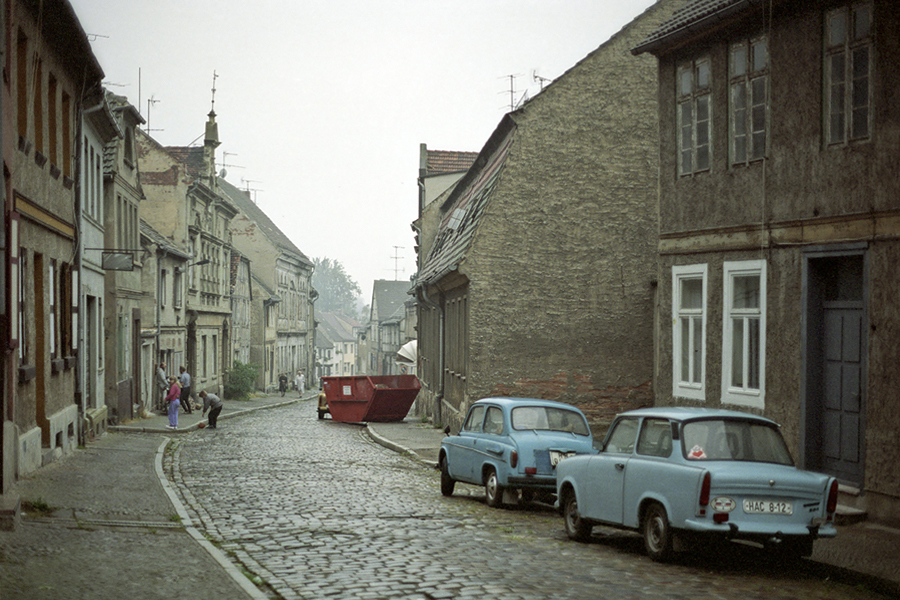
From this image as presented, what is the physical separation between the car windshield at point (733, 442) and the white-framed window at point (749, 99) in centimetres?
623

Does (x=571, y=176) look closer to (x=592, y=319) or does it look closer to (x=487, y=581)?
(x=592, y=319)

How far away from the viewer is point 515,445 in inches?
589

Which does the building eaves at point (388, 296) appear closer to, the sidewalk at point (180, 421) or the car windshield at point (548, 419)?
the sidewalk at point (180, 421)

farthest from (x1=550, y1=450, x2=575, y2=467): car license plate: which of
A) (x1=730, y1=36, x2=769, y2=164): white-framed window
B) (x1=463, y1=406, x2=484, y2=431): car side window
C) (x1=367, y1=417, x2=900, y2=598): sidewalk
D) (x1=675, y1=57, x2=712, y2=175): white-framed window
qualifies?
(x1=675, y1=57, x2=712, y2=175): white-framed window

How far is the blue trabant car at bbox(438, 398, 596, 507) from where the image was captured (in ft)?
48.7

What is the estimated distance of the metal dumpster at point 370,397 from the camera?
36.8 meters

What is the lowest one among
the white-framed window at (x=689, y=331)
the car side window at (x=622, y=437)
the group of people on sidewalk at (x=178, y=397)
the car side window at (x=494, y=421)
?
the group of people on sidewalk at (x=178, y=397)

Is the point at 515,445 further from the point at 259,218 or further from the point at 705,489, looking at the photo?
the point at 259,218

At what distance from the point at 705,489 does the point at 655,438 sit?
1.25 meters

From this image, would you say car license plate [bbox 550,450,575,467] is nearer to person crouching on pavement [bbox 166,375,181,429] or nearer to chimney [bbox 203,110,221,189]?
person crouching on pavement [bbox 166,375,181,429]

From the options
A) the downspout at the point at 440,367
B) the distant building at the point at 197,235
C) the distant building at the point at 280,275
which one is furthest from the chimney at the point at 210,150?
the downspout at the point at 440,367

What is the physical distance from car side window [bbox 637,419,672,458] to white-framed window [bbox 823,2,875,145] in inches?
204

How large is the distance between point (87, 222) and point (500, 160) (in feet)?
34.5

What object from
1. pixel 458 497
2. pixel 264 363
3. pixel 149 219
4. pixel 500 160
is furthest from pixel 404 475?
pixel 264 363
